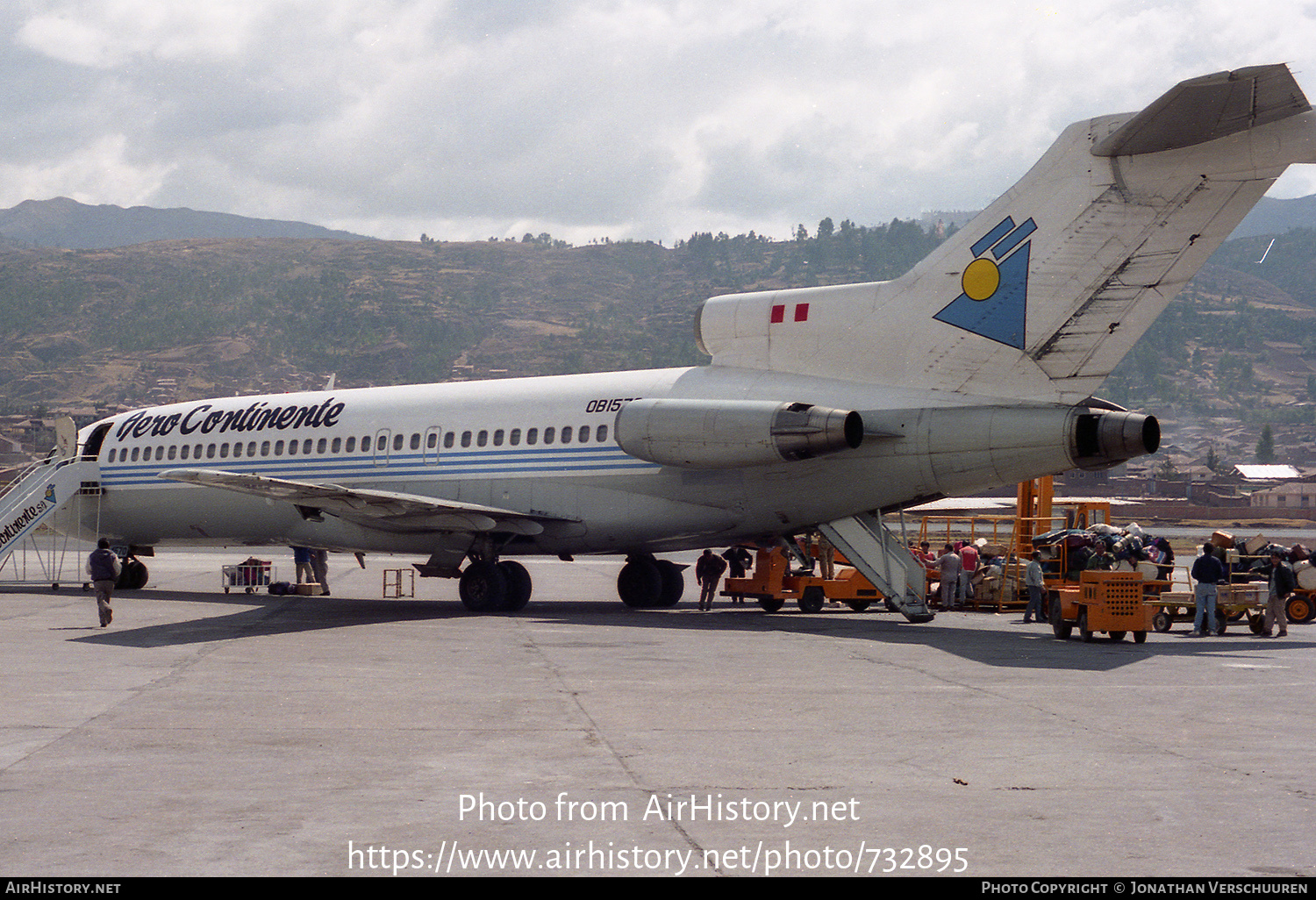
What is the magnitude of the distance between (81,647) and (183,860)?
36.9ft

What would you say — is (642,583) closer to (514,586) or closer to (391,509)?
(514,586)

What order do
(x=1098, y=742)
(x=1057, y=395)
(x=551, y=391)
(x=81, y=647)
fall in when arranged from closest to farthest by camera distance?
(x=1098, y=742) < (x=81, y=647) < (x=1057, y=395) < (x=551, y=391)

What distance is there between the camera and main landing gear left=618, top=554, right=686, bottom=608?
84.0ft

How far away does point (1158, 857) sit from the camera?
6.59 metres

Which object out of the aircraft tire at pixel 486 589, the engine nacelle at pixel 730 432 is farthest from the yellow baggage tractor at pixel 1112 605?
the aircraft tire at pixel 486 589

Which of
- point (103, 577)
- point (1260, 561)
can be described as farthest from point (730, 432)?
point (1260, 561)

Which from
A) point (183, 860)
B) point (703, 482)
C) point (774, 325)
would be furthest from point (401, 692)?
point (774, 325)

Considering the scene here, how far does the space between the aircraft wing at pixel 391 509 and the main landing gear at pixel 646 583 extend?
10.7ft

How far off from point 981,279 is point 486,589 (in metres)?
10.2

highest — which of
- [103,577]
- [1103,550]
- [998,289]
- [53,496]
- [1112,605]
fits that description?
[998,289]

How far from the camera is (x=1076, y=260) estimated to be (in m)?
18.3

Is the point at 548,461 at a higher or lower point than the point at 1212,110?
lower

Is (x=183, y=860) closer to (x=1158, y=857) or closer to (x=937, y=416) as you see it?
(x=1158, y=857)

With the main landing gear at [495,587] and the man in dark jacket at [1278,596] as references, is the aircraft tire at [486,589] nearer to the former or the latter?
the main landing gear at [495,587]
